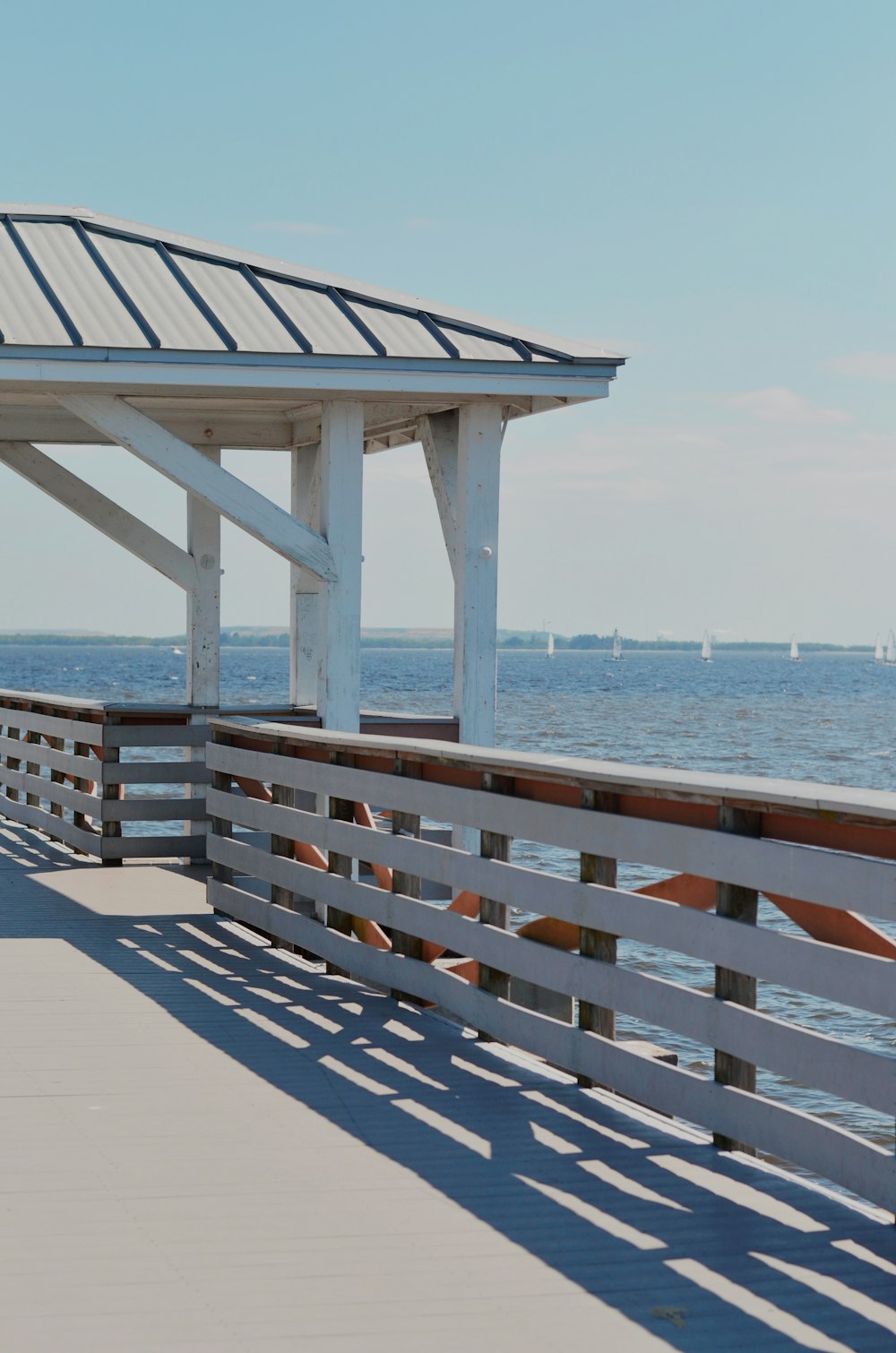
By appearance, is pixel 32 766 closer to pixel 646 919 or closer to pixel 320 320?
pixel 320 320

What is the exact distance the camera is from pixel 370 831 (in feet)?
20.1

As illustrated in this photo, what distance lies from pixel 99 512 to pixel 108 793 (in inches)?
70.8

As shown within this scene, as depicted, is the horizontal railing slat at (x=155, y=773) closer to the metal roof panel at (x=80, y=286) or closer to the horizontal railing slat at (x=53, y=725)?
the horizontal railing slat at (x=53, y=725)

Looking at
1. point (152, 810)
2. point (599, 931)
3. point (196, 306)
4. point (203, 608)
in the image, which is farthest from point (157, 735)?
point (599, 931)

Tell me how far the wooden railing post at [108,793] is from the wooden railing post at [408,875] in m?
4.29

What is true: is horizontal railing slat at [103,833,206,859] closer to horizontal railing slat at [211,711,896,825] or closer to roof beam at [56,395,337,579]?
roof beam at [56,395,337,579]

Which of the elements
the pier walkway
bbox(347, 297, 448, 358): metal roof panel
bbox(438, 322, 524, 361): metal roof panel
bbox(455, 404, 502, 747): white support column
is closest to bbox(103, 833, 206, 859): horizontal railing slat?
bbox(455, 404, 502, 747): white support column

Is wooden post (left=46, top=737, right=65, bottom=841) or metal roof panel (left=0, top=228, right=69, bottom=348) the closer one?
metal roof panel (left=0, top=228, right=69, bottom=348)

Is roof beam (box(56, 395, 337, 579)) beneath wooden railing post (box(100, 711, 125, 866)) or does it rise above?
above

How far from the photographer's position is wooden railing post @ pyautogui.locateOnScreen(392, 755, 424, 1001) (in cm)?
587

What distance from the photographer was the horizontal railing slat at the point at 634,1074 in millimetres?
3562

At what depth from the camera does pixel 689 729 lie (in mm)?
51844

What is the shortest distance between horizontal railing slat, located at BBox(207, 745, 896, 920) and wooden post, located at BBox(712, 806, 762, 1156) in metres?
0.04

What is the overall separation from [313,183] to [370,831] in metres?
14.6
